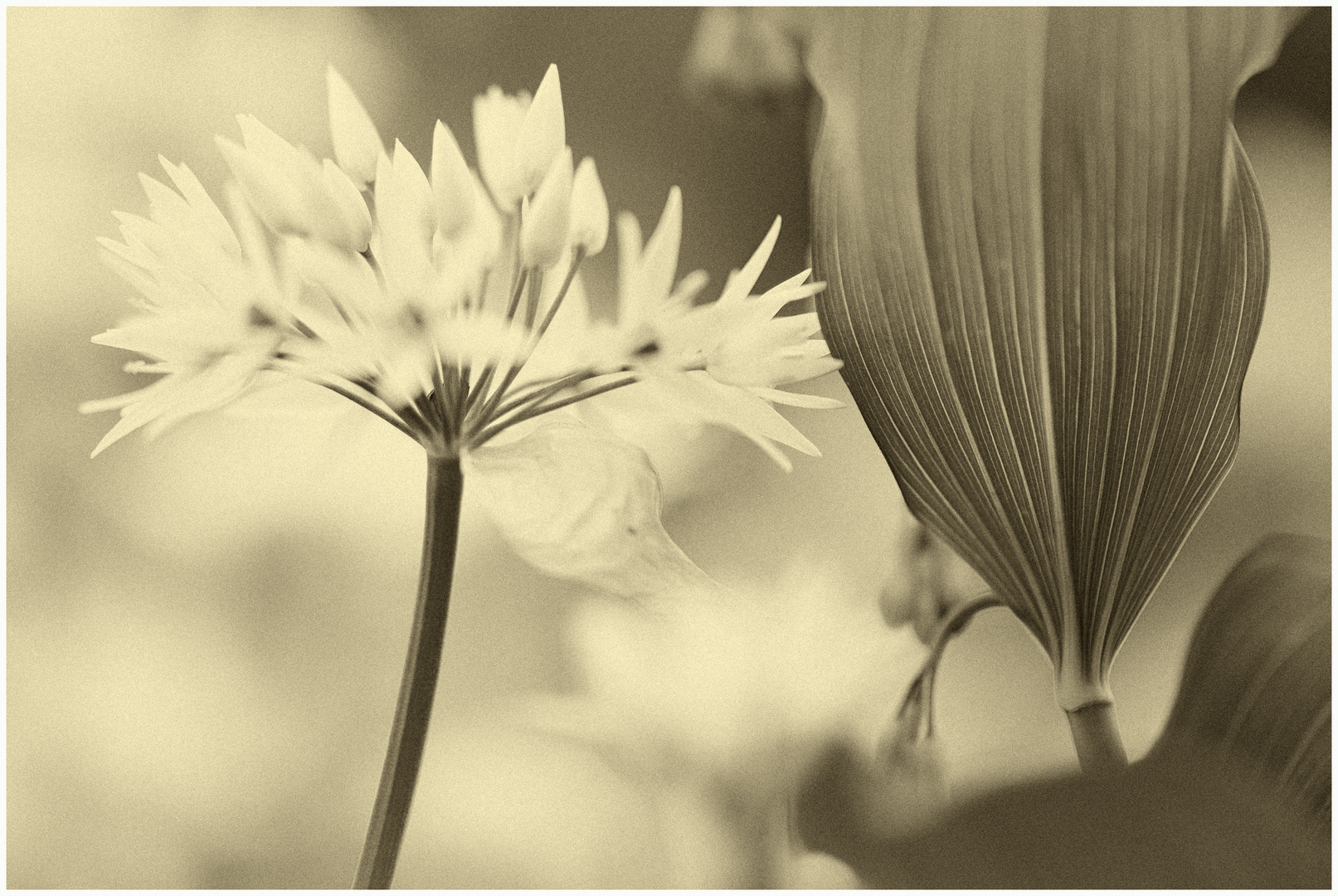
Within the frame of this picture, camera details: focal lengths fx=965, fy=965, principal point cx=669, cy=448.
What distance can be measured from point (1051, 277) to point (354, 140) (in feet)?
1.48

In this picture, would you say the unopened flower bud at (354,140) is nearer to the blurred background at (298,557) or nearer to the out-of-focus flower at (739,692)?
the blurred background at (298,557)

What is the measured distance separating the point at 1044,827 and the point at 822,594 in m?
0.21

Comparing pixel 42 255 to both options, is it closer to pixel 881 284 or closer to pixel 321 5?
pixel 321 5

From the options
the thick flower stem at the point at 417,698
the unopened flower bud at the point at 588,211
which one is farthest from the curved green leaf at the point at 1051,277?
the thick flower stem at the point at 417,698

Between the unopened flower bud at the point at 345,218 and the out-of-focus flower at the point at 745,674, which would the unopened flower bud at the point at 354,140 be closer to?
the unopened flower bud at the point at 345,218

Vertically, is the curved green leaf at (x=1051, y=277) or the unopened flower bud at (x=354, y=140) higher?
the unopened flower bud at (x=354, y=140)

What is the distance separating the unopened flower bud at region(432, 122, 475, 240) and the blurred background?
0.02 metres

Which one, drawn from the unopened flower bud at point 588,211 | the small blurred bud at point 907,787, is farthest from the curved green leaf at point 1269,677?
the unopened flower bud at point 588,211

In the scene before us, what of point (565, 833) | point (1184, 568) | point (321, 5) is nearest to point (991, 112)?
point (1184, 568)

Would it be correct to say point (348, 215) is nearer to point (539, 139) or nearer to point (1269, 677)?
point (539, 139)

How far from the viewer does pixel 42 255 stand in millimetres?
618

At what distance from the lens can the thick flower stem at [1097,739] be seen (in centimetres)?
62

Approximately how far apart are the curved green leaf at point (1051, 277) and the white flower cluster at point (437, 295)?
66 millimetres

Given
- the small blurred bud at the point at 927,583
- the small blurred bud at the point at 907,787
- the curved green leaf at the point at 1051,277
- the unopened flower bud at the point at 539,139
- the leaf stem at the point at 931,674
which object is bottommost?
the small blurred bud at the point at 907,787
